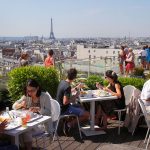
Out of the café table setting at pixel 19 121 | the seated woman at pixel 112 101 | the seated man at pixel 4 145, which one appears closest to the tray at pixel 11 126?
the café table setting at pixel 19 121

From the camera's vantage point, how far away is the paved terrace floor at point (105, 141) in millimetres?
5555

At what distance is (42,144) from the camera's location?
5793mm

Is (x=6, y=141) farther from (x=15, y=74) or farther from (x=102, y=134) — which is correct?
(x=15, y=74)

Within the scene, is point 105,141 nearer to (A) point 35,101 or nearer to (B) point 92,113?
(B) point 92,113

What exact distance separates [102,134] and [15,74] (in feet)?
7.88

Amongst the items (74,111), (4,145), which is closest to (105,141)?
(74,111)

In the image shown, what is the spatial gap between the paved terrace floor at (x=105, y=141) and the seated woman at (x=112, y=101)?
0.37m

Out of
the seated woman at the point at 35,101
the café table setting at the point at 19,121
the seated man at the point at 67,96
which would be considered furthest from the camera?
the seated man at the point at 67,96

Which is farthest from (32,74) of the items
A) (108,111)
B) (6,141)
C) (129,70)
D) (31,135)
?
(129,70)

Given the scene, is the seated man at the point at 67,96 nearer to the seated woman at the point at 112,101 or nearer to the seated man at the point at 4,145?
the seated woman at the point at 112,101

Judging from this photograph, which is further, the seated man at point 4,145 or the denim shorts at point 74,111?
the denim shorts at point 74,111

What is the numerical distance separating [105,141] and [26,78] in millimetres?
2381

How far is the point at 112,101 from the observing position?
6.64 meters

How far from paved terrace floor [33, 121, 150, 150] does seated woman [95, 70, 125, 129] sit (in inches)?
14.5
